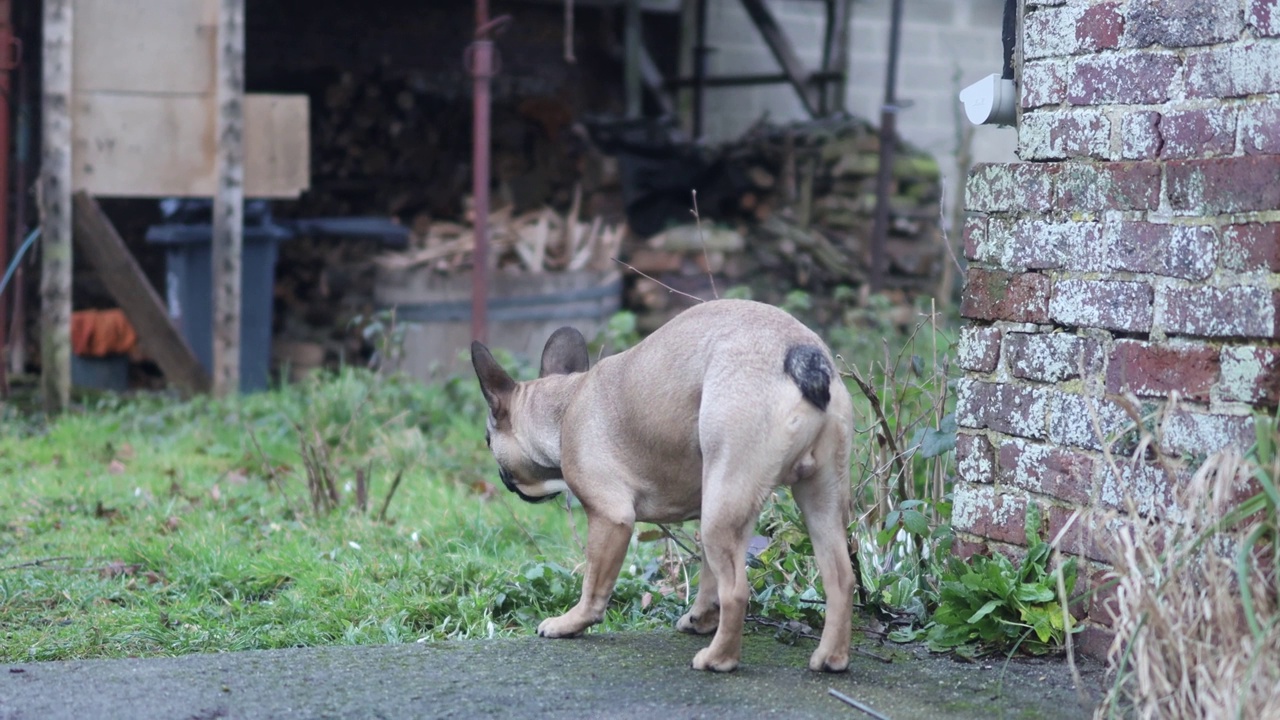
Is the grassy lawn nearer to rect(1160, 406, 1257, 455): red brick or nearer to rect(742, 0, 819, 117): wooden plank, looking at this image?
rect(1160, 406, 1257, 455): red brick

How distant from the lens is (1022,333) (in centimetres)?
363

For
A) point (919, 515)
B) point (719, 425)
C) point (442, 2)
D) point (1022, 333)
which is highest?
point (442, 2)

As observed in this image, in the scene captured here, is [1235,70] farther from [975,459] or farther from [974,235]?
[975,459]

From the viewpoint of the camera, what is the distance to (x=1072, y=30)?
3547 millimetres

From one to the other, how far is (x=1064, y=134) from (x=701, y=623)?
1.68 metres

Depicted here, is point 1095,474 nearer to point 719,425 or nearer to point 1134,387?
point 1134,387

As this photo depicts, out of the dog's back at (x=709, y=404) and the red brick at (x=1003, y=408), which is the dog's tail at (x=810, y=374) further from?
the red brick at (x=1003, y=408)

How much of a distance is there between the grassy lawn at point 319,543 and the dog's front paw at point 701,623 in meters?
0.19

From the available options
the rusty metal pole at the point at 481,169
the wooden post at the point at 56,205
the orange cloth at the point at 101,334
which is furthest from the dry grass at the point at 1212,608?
the orange cloth at the point at 101,334

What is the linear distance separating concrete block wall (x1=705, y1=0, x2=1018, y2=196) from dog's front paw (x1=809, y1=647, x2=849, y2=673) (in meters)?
9.88

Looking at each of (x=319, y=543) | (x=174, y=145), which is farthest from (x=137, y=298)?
(x=319, y=543)

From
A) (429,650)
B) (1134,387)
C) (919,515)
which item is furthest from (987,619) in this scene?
(429,650)

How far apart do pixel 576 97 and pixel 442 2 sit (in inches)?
58.4

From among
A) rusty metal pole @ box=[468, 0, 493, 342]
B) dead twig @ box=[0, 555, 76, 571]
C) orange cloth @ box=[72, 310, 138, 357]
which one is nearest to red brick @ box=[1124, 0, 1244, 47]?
dead twig @ box=[0, 555, 76, 571]
